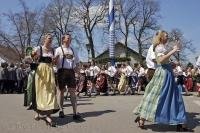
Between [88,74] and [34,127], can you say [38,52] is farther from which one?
[88,74]

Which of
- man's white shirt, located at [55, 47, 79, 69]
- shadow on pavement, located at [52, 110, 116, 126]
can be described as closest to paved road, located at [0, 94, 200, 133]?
shadow on pavement, located at [52, 110, 116, 126]

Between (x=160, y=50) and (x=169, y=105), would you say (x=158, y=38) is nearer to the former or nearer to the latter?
(x=160, y=50)

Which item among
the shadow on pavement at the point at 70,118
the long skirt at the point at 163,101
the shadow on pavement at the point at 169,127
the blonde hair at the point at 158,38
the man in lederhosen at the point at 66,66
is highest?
the blonde hair at the point at 158,38

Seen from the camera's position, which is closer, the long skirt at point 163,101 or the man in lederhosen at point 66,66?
the long skirt at point 163,101

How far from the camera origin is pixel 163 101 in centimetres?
912

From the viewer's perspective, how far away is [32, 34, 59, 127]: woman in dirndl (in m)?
9.91

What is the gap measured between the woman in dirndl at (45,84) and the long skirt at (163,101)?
1809mm

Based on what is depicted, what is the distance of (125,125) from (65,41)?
224 cm

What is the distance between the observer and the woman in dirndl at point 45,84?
9.91m

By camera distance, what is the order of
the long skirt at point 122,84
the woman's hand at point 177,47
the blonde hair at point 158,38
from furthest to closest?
the long skirt at point 122,84, the blonde hair at point 158,38, the woman's hand at point 177,47

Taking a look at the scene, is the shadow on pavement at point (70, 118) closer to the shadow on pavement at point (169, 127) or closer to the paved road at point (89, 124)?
the paved road at point (89, 124)

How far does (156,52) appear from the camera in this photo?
30.5ft

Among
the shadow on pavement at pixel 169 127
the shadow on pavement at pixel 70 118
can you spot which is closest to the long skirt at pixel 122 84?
the shadow on pavement at pixel 70 118

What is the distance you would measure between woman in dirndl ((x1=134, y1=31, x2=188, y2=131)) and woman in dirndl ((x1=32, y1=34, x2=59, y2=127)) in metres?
1.78
